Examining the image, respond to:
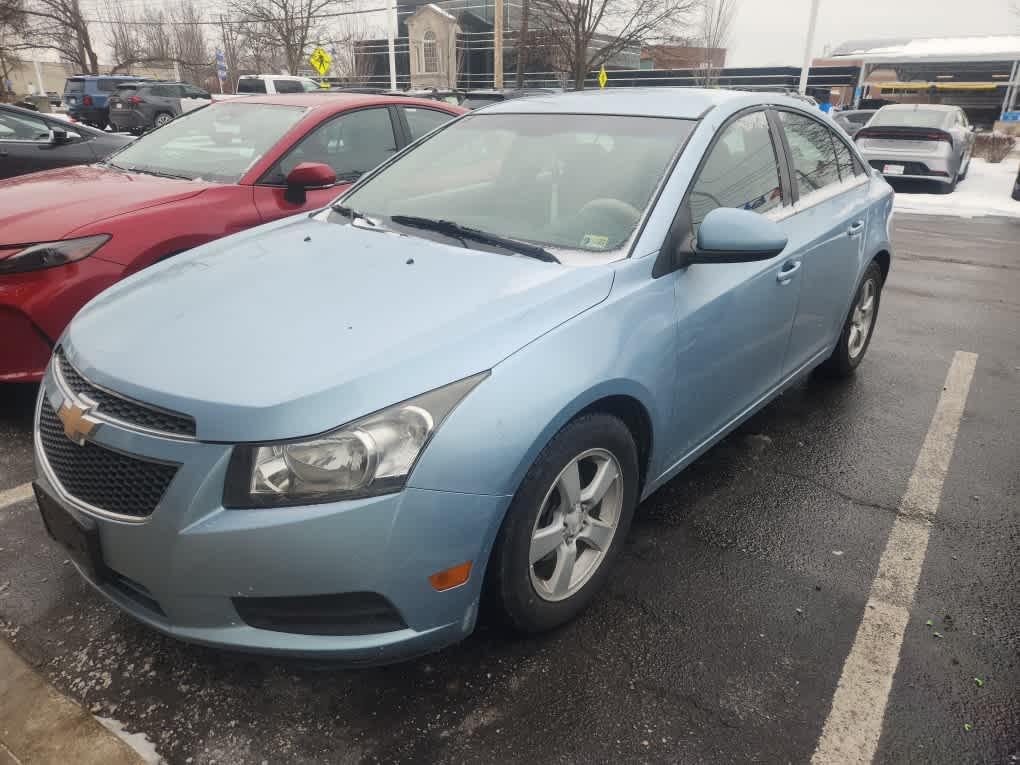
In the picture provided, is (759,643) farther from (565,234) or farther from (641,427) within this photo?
(565,234)

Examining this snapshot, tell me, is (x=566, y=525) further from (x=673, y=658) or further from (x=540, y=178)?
(x=540, y=178)

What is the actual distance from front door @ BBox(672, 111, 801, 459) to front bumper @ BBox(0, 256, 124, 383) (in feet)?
9.23

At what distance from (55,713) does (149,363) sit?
38.7 inches

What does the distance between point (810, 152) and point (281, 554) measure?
318 cm

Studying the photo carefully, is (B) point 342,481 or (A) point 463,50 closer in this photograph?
(B) point 342,481

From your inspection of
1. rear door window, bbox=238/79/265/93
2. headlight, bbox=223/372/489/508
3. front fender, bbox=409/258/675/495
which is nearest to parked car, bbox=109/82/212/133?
Result: rear door window, bbox=238/79/265/93

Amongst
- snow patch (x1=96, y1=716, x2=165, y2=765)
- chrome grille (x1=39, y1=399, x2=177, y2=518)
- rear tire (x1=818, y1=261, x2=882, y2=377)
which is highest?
chrome grille (x1=39, y1=399, x2=177, y2=518)

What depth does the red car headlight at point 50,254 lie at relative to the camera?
3.42m

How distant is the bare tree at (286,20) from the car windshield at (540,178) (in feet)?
129

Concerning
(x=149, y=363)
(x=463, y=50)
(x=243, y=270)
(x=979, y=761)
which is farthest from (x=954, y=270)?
(x=463, y=50)

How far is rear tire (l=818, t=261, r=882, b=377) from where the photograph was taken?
4246 millimetres

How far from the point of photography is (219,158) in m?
4.54

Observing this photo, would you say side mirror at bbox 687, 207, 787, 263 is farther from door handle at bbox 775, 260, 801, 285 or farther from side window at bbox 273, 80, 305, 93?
side window at bbox 273, 80, 305, 93

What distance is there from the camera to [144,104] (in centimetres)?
2275
